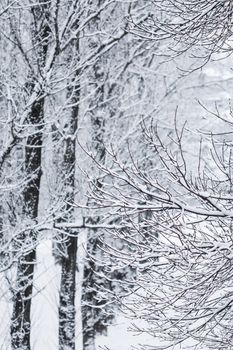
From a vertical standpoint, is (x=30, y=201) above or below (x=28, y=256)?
above

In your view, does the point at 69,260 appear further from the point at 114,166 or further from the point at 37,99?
the point at 37,99

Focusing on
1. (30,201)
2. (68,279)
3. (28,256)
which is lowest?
(68,279)

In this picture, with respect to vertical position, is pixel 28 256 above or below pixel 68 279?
above

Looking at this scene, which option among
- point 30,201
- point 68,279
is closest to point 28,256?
point 30,201

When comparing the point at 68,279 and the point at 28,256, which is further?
the point at 68,279

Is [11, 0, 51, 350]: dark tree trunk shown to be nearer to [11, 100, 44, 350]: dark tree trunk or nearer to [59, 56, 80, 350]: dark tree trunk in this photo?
[11, 100, 44, 350]: dark tree trunk

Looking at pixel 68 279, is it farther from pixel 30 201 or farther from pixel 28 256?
pixel 30 201

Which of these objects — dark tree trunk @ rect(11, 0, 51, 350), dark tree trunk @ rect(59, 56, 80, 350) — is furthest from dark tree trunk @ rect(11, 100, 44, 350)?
dark tree trunk @ rect(59, 56, 80, 350)

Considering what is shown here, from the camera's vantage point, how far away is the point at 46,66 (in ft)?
29.8

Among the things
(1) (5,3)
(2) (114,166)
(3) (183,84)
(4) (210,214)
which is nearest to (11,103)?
(1) (5,3)

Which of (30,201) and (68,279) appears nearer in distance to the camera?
(30,201)

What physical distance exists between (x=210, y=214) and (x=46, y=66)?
4.88 meters

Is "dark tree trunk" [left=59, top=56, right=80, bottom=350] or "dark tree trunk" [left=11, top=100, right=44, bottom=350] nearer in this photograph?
"dark tree trunk" [left=11, top=100, right=44, bottom=350]

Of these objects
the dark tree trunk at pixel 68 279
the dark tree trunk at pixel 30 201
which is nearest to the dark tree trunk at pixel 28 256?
the dark tree trunk at pixel 30 201
